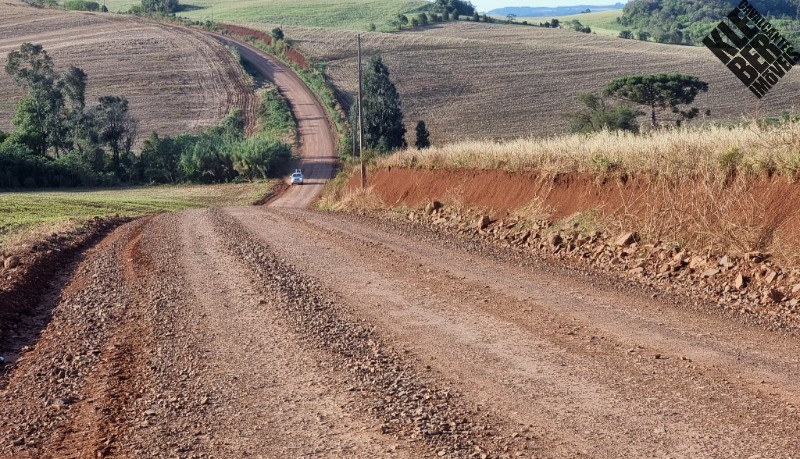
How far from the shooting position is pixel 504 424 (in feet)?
19.7

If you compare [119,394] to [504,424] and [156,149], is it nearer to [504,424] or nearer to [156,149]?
[504,424]

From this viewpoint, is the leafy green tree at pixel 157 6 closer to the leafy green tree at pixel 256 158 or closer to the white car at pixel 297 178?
the leafy green tree at pixel 256 158

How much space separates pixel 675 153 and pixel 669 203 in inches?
52.9

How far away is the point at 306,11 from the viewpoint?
468 ft

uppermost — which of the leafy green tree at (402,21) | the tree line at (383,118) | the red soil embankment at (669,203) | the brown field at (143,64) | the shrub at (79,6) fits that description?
the shrub at (79,6)

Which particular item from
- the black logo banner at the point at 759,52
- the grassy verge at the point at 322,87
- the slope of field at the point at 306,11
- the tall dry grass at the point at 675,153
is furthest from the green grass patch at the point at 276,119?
the tall dry grass at the point at 675,153

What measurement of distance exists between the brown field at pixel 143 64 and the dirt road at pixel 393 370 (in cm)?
6356

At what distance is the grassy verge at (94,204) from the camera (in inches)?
874

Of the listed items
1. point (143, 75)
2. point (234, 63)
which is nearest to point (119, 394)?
point (143, 75)

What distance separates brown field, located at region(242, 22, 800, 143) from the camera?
6562 cm

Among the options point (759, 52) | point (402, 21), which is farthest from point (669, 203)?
point (402, 21)

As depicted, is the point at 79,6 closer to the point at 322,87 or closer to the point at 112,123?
the point at 322,87

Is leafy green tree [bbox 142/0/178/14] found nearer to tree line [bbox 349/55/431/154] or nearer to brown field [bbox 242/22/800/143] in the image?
brown field [bbox 242/22/800/143]

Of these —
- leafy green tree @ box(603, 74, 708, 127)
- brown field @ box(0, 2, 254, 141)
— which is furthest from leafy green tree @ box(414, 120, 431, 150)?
brown field @ box(0, 2, 254, 141)
